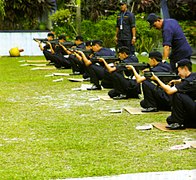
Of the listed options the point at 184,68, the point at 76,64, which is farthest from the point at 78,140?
the point at 76,64

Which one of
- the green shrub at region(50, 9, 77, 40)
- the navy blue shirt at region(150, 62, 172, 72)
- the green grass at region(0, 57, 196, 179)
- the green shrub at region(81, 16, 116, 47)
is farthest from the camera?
the green shrub at region(50, 9, 77, 40)

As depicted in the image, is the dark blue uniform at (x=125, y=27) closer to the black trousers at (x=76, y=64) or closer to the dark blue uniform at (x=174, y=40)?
the black trousers at (x=76, y=64)

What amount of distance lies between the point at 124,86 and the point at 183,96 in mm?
3224

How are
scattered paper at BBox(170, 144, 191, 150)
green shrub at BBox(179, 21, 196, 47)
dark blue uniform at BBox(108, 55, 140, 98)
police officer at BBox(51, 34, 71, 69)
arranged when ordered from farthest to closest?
green shrub at BBox(179, 21, 196, 47) < police officer at BBox(51, 34, 71, 69) < dark blue uniform at BBox(108, 55, 140, 98) < scattered paper at BBox(170, 144, 191, 150)

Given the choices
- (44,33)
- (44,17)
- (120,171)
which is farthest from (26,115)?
(44,17)

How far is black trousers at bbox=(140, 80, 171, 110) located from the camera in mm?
9359

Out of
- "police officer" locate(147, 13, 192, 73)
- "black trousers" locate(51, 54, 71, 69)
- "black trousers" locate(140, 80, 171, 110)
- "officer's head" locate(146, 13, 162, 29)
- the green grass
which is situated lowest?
"black trousers" locate(51, 54, 71, 69)

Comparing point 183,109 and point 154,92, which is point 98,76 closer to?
point 154,92

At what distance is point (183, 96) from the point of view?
7.90m

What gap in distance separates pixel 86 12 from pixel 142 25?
12.7ft

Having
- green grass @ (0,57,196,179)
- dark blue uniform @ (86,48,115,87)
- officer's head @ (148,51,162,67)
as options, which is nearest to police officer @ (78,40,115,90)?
dark blue uniform @ (86,48,115,87)

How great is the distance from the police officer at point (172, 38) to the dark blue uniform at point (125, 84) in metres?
0.95

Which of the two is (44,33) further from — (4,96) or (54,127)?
(54,127)

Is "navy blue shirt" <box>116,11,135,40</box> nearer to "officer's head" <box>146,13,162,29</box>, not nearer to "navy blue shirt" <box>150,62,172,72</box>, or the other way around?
"officer's head" <box>146,13,162,29</box>
